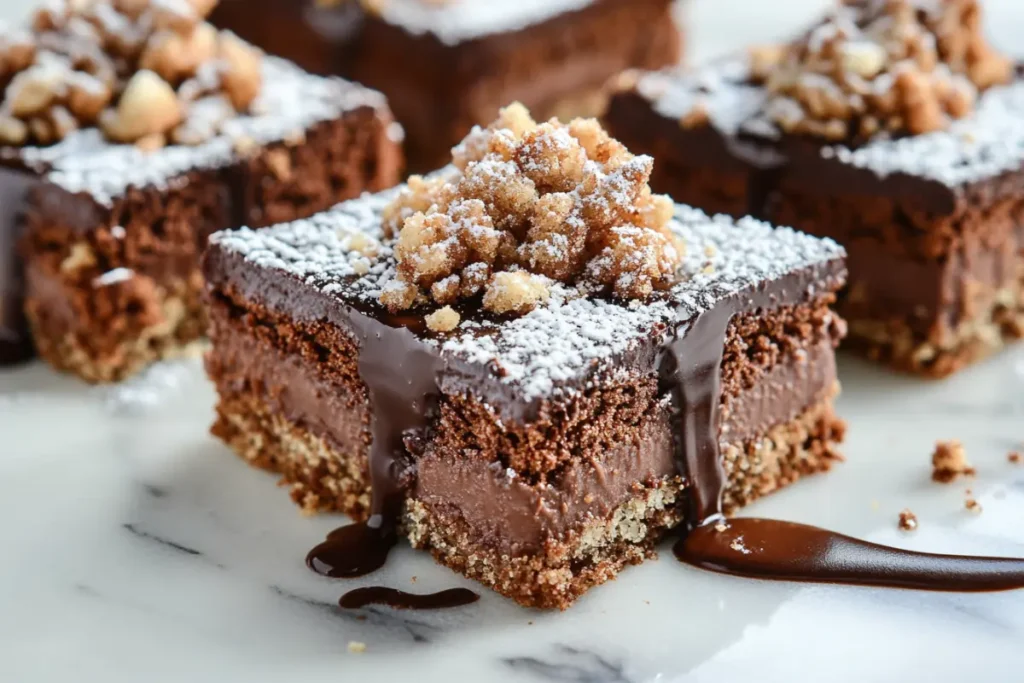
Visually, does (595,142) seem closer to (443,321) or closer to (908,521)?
(443,321)

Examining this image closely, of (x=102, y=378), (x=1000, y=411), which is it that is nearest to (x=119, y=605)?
(x=102, y=378)

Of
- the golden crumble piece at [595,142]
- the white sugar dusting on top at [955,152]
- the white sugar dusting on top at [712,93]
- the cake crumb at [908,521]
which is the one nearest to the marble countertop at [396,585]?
the cake crumb at [908,521]

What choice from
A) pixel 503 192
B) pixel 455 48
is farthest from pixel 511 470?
pixel 455 48

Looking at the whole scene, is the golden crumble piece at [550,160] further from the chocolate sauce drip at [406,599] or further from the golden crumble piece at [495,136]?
the chocolate sauce drip at [406,599]

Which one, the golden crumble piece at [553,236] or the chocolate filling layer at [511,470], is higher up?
the golden crumble piece at [553,236]

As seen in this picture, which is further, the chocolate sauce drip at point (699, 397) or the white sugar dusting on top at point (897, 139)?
the white sugar dusting on top at point (897, 139)

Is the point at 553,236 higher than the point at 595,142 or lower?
lower

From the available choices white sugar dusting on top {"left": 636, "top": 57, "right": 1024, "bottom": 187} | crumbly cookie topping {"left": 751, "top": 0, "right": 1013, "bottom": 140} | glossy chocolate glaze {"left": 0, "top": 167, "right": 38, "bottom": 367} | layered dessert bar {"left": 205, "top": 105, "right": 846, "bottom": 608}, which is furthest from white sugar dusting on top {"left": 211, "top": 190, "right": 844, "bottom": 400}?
glossy chocolate glaze {"left": 0, "top": 167, "right": 38, "bottom": 367}
